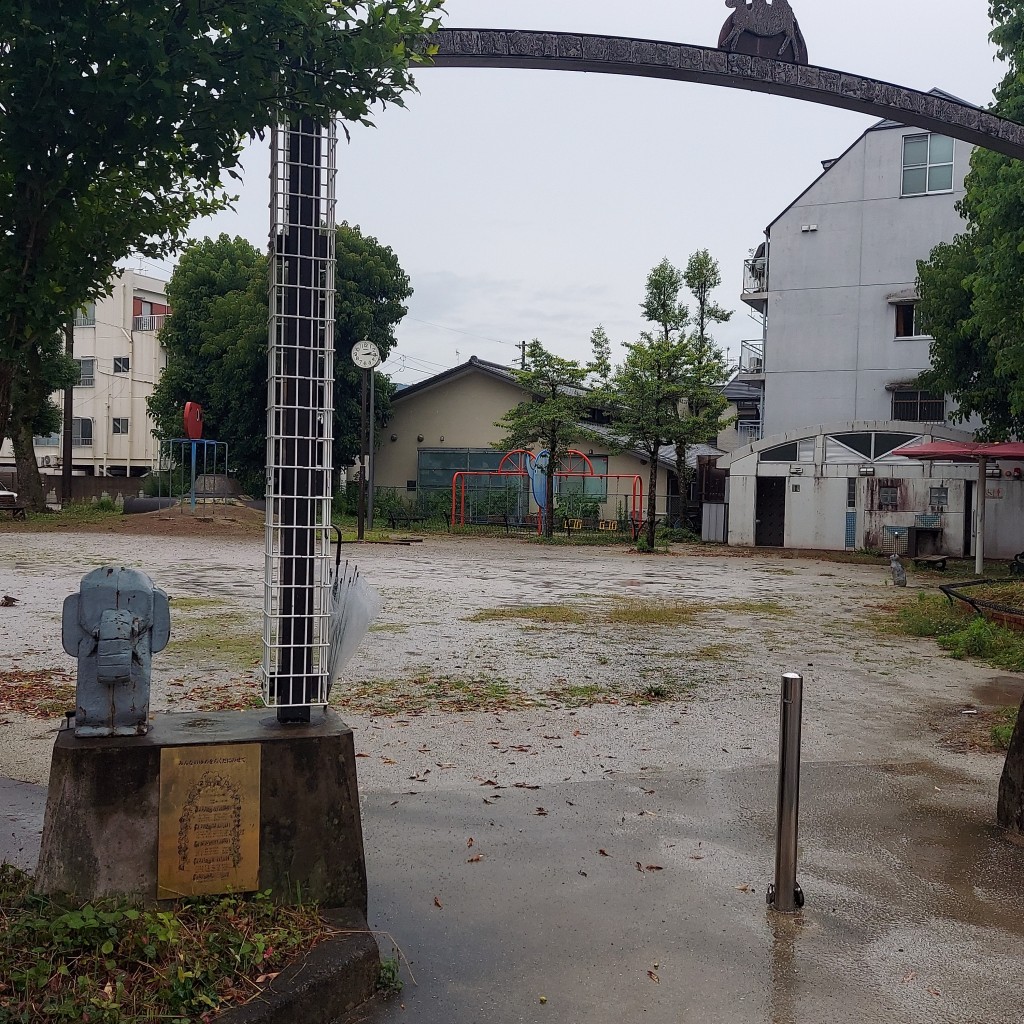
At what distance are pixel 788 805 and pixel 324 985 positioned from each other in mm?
1893

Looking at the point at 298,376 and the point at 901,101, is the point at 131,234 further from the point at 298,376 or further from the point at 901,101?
the point at 901,101

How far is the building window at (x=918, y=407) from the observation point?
2766 centimetres

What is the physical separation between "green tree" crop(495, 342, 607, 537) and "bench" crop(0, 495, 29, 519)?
13.7 meters

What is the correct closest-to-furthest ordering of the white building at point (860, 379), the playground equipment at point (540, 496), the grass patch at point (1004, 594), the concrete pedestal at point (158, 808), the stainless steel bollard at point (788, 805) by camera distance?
the concrete pedestal at point (158, 808) < the stainless steel bollard at point (788, 805) < the grass patch at point (1004, 594) < the white building at point (860, 379) < the playground equipment at point (540, 496)

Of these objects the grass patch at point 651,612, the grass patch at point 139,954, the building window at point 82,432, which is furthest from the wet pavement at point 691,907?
the building window at point 82,432

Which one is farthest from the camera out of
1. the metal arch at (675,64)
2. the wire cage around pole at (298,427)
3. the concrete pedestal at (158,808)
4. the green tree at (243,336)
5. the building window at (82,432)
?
the building window at (82,432)

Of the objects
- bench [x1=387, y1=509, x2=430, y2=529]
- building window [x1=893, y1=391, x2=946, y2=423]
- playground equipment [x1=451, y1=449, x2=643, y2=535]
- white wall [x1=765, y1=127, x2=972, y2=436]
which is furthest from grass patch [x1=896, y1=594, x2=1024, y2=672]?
bench [x1=387, y1=509, x2=430, y2=529]

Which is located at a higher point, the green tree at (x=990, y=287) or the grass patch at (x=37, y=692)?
the green tree at (x=990, y=287)

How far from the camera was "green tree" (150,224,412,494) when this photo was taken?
3481cm

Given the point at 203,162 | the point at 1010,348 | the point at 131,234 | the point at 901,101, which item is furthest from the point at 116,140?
the point at 1010,348

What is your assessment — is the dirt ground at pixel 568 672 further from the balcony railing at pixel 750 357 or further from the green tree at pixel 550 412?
the balcony railing at pixel 750 357

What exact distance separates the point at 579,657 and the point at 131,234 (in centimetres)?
654

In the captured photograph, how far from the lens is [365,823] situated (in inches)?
189

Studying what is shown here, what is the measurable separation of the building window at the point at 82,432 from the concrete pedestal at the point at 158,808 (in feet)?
167
